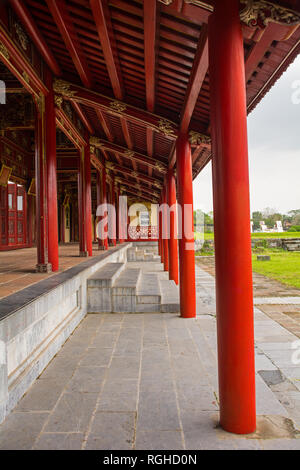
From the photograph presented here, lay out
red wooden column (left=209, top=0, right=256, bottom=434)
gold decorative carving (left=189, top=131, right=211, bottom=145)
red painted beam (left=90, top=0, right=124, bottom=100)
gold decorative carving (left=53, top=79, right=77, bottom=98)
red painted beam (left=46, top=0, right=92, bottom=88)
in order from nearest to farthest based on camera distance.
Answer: red wooden column (left=209, top=0, right=256, bottom=434)
red painted beam (left=90, top=0, right=124, bottom=100)
red painted beam (left=46, top=0, right=92, bottom=88)
gold decorative carving (left=189, top=131, right=211, bottom=145)
gold decorative carving (left=53, top=79, right=77, bottom=98)

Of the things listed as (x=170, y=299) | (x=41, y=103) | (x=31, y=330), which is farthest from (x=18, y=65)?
(x=170, y=299)

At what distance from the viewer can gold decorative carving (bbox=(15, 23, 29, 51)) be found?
15.1 feet

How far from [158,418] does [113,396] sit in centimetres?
60

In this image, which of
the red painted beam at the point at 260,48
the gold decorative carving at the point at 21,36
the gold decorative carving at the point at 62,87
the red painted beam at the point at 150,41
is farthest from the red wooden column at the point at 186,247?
the gold decorative carving at the point at 21,36

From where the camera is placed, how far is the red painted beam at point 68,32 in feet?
13.4

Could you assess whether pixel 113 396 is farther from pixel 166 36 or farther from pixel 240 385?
pixel 166 36

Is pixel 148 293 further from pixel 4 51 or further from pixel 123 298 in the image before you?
pixel 4 51

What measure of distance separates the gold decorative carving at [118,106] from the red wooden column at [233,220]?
366 cm

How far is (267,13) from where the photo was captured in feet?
7.89

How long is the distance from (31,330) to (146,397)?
4.60ft

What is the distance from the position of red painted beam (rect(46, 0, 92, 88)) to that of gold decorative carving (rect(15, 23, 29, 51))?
0.59m

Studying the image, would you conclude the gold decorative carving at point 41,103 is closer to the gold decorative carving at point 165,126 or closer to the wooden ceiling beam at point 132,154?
the gold decorative carving at point 165,126

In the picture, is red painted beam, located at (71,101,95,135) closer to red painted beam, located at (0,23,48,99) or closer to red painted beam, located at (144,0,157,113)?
red painted beam, located at (0,23,48,99)
